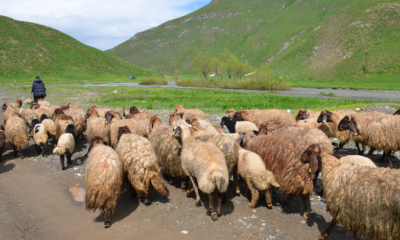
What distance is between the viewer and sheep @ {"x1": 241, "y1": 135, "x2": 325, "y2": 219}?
598cm

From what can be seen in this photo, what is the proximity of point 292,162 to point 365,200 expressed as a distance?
6.76 ft

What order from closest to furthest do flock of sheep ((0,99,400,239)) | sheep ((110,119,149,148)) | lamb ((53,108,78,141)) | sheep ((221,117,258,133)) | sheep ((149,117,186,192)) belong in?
flock of sheep ((0,99,400,239)) < sheep ((149,117,186,192)) < sheep ((110,119,149,148)) < lamb ((53,108,78,141)) < sheep ((221,117,258,133))

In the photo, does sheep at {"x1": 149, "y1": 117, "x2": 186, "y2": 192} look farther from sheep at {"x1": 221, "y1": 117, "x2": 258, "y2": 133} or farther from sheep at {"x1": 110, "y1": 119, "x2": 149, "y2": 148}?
sheep at {"x1": 221, "y1": 117, "x2": 258, "y2": 133}

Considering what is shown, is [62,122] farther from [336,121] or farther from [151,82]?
[151,82]

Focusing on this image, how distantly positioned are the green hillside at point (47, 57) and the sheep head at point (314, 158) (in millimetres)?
90081

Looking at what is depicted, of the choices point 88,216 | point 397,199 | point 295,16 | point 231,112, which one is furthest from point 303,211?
point 295,16

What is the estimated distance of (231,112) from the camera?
15289 millimetres

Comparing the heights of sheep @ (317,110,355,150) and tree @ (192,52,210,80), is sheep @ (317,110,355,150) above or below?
below

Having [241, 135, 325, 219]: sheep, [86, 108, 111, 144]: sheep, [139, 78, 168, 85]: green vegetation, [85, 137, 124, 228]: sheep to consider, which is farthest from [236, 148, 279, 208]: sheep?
[139, 78, 168, 85]: green vegetation

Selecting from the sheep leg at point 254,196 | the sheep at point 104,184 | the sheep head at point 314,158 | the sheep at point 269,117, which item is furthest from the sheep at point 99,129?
the sheep head at point 314,158

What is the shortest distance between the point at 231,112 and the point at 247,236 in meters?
10.2

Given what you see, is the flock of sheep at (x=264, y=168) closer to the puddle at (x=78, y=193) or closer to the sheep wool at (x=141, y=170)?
the sheep wool at (x=141, y=170)

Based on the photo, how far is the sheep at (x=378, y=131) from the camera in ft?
30.3

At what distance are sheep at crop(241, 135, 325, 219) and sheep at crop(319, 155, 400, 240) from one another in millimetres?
607
